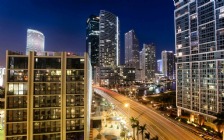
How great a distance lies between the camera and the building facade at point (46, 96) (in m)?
58.4

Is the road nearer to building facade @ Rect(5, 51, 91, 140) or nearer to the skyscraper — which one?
building facade @ Rect(5, 51, 91, 140)

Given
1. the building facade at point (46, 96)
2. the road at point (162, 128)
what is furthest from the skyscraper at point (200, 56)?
the building facade at point (46, 96)

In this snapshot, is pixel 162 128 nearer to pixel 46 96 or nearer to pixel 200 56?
pixel 46 96

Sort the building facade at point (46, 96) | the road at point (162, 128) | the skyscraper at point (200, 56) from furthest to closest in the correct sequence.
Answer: the skyscraper at point (200, 56) < the building facade at point (46, 96) < the road at point (162, 128)

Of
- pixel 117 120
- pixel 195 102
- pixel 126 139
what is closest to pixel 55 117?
pixel 126 139

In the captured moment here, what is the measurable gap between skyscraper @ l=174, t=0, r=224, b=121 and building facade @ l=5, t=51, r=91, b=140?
58.0m

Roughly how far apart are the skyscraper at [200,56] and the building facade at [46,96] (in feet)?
190

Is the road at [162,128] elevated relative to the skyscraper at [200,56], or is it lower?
lower

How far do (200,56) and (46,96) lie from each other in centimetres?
7280

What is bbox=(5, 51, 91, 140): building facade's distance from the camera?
192ft

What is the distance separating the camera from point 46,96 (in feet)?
198

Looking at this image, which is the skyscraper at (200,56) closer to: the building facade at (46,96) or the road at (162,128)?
the road at (162,128)

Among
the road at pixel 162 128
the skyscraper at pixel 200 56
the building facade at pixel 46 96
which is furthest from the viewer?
the skyscraper at pixel 200 56

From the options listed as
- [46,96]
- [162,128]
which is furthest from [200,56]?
[46,96]
